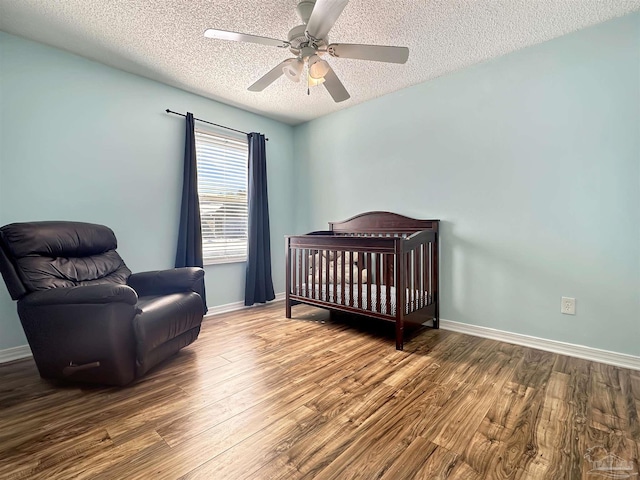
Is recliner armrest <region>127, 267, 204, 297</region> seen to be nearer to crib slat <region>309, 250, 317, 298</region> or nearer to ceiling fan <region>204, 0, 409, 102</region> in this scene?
crib slat <region>309, 250, 317, 298</region>

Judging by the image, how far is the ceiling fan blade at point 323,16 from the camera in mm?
1357

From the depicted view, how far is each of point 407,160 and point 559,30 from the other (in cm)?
140

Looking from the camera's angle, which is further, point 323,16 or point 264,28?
point 264,28

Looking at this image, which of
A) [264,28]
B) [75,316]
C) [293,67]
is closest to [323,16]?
[293,67]

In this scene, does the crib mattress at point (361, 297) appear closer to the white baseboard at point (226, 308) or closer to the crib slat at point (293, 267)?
the crib slat at point (293, 267)

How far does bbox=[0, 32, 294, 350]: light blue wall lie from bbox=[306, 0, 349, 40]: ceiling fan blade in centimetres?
199

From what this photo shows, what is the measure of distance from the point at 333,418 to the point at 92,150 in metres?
2.77

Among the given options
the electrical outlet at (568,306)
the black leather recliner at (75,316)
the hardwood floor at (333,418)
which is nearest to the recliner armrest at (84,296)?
the black leather recliner at (75,316)

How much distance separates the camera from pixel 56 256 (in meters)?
1.97

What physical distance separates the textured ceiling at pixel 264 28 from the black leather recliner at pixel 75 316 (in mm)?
1418

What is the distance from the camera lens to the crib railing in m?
2.30

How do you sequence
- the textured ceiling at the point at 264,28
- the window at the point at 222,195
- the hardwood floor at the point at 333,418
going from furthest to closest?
the window at the point at 222,195
the textured ceiling at the point at 264,28
the hardwood floor at the point at 333,418

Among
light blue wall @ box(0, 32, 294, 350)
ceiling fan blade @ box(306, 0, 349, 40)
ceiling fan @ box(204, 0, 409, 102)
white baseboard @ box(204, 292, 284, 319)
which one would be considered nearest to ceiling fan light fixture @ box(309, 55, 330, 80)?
ceiling fan @ box(204, 0, 409, 102)

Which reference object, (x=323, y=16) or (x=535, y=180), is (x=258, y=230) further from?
(x=535, y=180)
